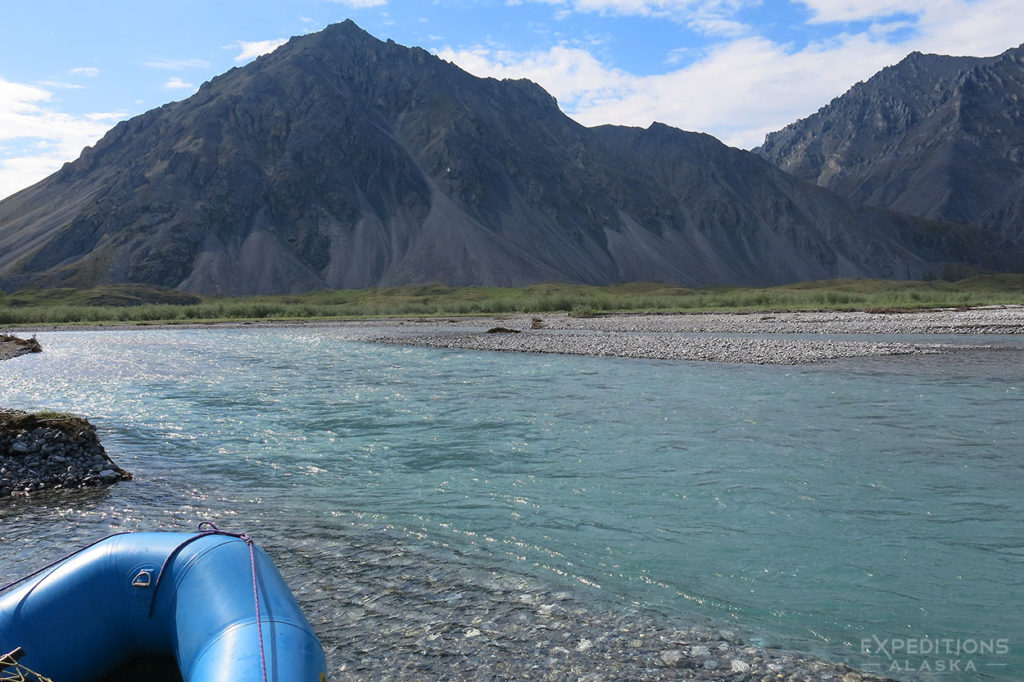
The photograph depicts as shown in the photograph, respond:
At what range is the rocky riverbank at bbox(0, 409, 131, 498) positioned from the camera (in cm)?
1165

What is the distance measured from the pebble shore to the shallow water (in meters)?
9.85

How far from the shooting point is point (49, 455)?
12258mm

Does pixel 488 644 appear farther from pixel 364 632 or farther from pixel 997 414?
pixel 997 414

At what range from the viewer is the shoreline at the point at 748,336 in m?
34.2

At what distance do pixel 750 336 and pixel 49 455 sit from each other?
41.2 m

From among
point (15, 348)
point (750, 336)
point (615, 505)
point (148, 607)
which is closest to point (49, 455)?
point (148, 607)

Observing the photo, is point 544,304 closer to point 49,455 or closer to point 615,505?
point 49,455

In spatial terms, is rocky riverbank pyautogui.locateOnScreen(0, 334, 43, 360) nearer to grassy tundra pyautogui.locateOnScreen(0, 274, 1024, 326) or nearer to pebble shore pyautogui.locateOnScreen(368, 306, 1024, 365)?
pebble shore pyautogui.locateOnScreen(368, 306, 1024, 365)

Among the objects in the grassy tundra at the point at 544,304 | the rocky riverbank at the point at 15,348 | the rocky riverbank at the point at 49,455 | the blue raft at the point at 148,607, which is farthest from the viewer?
the grassy tundra at the point at 544,304

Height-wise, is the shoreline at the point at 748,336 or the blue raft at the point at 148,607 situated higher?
the blue raft at the point at 148,607

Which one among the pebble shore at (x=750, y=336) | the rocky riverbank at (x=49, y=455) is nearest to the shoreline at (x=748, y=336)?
the pebble shore at (x=750, y=336)

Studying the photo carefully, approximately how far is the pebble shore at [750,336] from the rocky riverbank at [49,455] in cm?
2520

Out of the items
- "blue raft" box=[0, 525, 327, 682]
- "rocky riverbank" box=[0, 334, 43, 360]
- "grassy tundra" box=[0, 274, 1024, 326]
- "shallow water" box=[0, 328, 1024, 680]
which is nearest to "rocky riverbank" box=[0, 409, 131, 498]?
"shallow water" box=[0, 328, 1024, 680]

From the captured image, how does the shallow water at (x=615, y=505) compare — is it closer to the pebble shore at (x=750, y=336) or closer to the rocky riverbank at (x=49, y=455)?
the rocky riverbank at (x=49, y=455)
